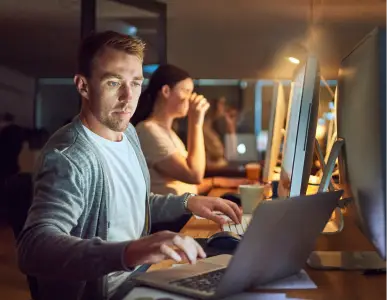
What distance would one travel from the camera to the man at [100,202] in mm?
973

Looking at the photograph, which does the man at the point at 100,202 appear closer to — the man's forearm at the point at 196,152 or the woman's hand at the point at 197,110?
the man's forearm at the point at 196,152

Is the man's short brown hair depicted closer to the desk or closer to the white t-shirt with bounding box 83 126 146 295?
the white t-shirt with bounding box 83 126 146 295

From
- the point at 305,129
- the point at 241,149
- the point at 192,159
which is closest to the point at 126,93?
the point at 305,129

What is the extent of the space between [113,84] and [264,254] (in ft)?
2.45

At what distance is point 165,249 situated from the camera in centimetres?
90

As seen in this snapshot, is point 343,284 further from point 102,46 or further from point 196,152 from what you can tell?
point 196,152

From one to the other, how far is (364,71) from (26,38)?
4.47 metres

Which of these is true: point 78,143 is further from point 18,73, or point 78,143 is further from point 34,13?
point 18,73

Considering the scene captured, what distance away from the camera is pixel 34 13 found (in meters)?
4.41

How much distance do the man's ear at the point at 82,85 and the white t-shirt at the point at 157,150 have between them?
37.5 inches

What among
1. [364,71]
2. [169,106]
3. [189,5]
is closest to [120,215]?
[364,71]

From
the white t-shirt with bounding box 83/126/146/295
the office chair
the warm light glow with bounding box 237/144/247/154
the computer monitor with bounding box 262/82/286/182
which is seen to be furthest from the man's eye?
the warm light glow with bounding box 237/144/247/154

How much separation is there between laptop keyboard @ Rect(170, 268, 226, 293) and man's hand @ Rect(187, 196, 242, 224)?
0.40 meters

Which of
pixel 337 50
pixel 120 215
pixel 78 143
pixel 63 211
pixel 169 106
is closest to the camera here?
pixel 63 211
